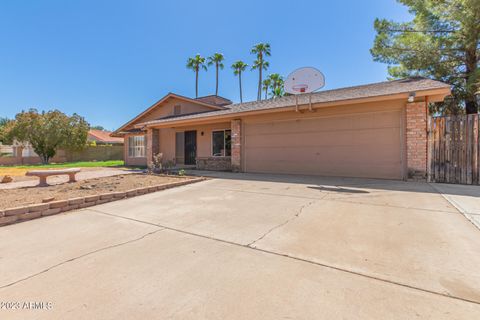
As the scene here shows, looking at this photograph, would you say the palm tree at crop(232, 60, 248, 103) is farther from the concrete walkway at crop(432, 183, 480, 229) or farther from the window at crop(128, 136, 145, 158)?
the concrete walkway at crop(432, 183, 480, 229)

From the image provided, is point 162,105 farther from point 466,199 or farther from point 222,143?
point 466,199

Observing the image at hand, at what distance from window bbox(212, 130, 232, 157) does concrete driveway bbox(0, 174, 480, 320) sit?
25.7 ft

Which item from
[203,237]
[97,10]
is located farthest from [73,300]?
[97,10]

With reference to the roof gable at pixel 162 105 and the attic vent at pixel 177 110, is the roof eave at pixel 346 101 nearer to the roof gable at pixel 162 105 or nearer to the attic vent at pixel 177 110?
the roof gable at pixel 162 105

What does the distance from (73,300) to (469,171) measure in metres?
9.78

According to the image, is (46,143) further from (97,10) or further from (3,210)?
(3,210)

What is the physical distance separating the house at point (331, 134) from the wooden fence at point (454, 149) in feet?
1.46

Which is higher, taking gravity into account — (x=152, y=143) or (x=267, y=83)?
(x=267, y=83)

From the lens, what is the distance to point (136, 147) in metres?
17.4

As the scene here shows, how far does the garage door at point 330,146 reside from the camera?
779cm

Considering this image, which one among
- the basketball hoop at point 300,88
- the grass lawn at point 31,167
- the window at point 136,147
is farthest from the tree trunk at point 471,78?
the grass lawn at point 31,167

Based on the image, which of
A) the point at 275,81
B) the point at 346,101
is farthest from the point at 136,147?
the point at 275,81

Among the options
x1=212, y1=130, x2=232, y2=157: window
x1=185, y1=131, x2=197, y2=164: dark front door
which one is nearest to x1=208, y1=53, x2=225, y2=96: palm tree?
x1=185, y1=131, x2=197, y2=164: dark front door

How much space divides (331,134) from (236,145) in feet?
14.1
